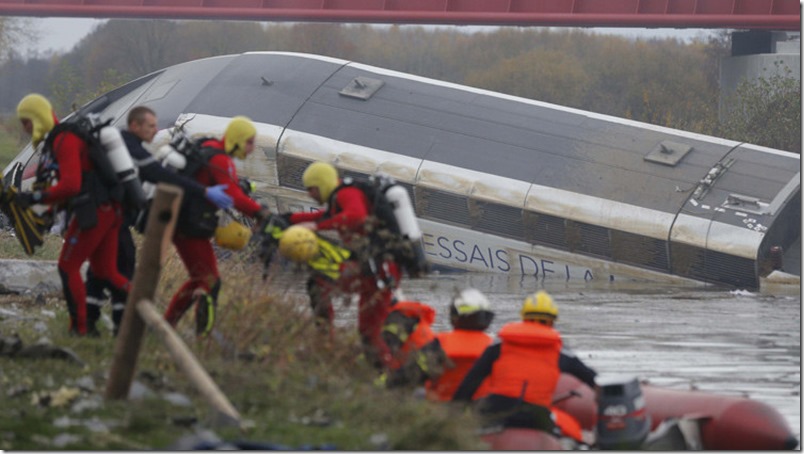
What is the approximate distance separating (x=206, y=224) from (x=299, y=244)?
0.86 metres

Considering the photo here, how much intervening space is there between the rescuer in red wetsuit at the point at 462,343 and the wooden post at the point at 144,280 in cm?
186

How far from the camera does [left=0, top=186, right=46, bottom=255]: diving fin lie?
1131 centimetres

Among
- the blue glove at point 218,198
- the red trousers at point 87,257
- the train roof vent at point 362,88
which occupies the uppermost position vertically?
the blue glove at point 218,198

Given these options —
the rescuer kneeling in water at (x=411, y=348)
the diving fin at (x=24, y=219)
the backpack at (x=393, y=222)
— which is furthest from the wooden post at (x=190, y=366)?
the diving fin at (x=24, y=219)

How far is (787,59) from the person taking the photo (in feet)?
→ 120

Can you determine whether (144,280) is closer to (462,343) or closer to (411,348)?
(411,348)

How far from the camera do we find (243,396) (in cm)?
877

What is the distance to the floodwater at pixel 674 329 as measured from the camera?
1209 centimetres

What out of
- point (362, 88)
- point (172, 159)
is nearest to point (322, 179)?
point (172, 159)

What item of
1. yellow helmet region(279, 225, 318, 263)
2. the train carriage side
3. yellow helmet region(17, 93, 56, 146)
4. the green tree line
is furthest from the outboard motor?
the green tree line

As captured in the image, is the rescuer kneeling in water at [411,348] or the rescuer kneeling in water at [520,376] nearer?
the rescuer kneeling in water at [520,376]

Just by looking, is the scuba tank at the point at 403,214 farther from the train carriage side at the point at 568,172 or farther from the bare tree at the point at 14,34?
the bare tree at the point at 14,34

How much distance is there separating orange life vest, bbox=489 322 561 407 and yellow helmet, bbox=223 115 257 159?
3.23 m

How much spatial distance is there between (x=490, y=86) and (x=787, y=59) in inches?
897
